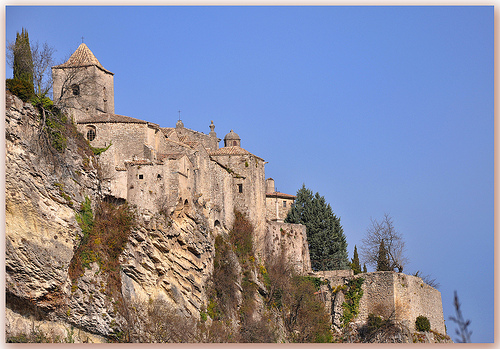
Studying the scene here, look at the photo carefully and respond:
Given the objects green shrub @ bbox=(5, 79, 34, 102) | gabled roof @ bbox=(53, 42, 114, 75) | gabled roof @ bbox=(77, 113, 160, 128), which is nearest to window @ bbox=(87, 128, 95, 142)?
gabled roof @ bbox=(77, 113, 160, 128)

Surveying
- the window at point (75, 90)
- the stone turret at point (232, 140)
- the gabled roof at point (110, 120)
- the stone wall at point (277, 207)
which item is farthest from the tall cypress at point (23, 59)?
the stone turret at point (232, 140)

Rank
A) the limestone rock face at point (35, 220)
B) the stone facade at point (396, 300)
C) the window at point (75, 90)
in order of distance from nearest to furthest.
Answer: the limestone rock face at point (35, 220)
the window at point (75, 90)
the stone facade at point (396, 300)

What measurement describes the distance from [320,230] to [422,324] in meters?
15.3

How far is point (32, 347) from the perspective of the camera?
38.4m

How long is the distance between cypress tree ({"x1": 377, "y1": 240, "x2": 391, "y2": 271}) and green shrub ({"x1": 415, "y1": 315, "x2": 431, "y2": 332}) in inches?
Answer: 256

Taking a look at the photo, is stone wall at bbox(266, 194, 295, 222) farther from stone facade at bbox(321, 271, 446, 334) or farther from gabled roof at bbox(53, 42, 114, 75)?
gabled roof at bbox(53, 42, 114, 75)

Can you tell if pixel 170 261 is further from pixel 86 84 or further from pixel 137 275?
pixel 86 84

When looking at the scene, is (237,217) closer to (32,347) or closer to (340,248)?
(340,248)

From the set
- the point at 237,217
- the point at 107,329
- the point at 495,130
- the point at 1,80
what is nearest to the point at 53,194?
the point at 107,329

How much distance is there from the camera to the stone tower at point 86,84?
59.8 meters

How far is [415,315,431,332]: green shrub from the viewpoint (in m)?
60.4

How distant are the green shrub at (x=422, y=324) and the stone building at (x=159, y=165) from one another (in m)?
11.4

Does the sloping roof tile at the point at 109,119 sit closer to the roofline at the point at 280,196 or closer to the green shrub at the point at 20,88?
the green shrub at the point at 20,88

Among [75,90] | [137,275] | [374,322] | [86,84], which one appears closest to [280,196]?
[374,322]
